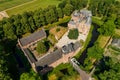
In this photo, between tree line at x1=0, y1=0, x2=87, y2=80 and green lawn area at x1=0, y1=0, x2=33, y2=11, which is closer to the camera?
tree line at x1=0, y1=0, x2=87, y2=80

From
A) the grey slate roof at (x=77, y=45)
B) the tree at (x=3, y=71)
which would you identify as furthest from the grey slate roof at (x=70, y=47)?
the tree at (x=3, y=71)

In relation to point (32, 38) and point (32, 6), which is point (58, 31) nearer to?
point (32, 38)

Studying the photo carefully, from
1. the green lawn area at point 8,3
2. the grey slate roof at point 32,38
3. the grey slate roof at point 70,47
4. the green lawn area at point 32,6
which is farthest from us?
the green lawn area at point 8,3

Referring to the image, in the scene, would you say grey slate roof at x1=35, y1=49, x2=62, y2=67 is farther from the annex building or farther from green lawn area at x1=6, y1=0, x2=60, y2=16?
green lawn area at x1=6, y1=0, x2=60, y2=16

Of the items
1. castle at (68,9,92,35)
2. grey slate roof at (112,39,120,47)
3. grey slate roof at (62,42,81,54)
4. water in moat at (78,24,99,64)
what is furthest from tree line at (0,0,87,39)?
grey slate roof at (112,39,120,47)

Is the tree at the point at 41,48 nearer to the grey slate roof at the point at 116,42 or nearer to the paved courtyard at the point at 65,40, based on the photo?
the paved courtyard at the point at 65,40

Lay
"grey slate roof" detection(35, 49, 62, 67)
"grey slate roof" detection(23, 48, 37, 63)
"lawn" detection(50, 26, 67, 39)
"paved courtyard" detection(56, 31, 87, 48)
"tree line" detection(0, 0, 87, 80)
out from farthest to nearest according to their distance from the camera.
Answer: "lawn" detection(50, 26, 67, 39), "tree line" detection(0, 0, 87, 80), "paved courtyard" detection(56, 31, 87, 48), "grey slate roof" detection(23, 48, 37, 63), "grey slate roof" detection(35, 49, 62, 67)

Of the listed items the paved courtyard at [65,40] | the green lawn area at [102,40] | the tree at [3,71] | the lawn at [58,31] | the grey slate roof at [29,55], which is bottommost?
the green lawn area at [102,40]

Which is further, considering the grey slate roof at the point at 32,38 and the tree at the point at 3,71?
the grey slate roof at the point at 32,38

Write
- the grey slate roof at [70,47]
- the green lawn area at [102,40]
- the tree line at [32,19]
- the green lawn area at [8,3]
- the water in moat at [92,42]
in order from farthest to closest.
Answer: the green lawn area at [8,3] < the tree line at [32,19] < the green lawn area at [102,40] < the water in moat at [92,42] < the grey slate roof at [70,47]
